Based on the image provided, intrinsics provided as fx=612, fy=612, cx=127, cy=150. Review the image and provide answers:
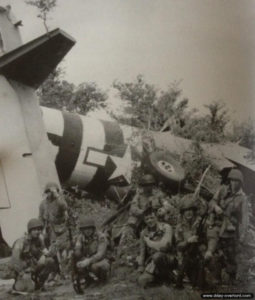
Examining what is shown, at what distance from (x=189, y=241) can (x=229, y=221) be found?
0.38 metres

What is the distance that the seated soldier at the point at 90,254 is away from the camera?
5.00 meters

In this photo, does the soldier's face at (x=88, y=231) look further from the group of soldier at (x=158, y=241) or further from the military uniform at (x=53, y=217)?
the military uniform at (x=53, y=217)

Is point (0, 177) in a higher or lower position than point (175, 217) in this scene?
higher

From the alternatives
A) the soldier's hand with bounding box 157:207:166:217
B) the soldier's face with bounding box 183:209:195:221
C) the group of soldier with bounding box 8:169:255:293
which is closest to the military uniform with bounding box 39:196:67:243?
the group of soldier with bounding box 8:169:255:293

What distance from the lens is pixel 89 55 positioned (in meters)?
5.23

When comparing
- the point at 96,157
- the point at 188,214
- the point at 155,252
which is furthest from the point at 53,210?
the point at 188,214

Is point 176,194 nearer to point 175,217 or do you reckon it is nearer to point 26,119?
point 175,217

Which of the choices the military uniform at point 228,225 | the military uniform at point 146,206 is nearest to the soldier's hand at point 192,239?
the military uniform at point 228,225

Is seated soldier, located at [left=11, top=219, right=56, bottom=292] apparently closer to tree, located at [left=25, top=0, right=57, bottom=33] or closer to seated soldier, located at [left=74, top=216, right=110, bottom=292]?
seated soldier, located at [left=74, top=216, right=110, bottom=292]

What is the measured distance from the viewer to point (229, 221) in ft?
16.8

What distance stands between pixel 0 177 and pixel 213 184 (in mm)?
1793

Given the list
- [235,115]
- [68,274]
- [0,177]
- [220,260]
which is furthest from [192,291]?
[0,177]

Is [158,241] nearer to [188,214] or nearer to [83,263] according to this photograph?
[188,214]

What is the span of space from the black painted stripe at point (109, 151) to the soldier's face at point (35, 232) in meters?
0.53
